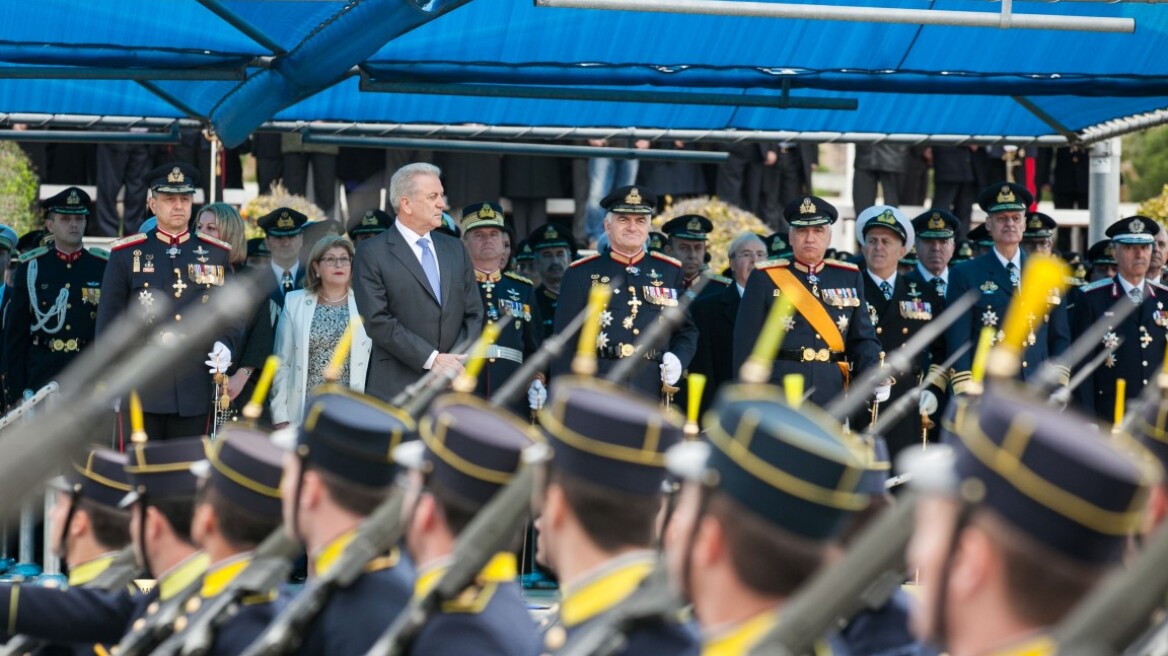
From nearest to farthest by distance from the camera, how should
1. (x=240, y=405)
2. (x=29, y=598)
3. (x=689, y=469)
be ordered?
(x=689, y=469) < (x=29, y=598) < (x=240, y=405)

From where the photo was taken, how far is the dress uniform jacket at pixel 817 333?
31.2 feet

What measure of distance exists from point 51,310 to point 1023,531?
859 cm

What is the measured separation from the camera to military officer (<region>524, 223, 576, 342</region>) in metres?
11.4

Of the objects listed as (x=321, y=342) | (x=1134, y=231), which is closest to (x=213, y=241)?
(x=321, y=342)

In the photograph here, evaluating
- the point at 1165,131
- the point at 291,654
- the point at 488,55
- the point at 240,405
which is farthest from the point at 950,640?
the point at 1165,131

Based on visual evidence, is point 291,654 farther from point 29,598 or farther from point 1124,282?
point 1124,282

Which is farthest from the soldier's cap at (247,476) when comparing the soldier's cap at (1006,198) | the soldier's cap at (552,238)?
the soldier's cap at (552,238)

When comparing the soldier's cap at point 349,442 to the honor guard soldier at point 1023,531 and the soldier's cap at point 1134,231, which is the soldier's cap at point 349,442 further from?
the soldier's cap at point 1134,231

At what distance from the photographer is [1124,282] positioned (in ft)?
35.8

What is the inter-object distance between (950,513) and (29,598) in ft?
8.88

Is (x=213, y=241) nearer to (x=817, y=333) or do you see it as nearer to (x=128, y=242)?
(x=128, y=242)

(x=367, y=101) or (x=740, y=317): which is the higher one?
(x=367, y=101)

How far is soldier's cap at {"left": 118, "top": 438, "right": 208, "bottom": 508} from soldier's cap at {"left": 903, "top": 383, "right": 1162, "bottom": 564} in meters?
2.27

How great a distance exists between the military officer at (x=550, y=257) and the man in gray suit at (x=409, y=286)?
8.34ft
